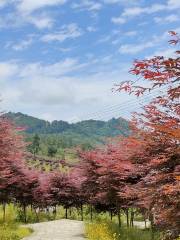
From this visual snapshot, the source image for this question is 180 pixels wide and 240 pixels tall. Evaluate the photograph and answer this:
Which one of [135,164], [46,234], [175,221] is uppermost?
[135,164]

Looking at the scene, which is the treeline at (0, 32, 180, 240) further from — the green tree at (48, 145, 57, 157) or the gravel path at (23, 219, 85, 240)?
the green tree at (48, 145, 57, 157)

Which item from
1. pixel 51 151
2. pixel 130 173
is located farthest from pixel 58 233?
pixel 51 151

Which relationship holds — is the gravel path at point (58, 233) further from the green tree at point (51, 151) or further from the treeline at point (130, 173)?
the green tree at point (51, 151)

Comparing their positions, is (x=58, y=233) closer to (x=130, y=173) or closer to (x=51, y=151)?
(x=130, y=173)

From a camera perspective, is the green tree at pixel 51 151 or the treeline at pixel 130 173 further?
the green tree at pixel 51 151

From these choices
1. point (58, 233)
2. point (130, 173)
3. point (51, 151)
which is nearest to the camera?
point (130, 173)

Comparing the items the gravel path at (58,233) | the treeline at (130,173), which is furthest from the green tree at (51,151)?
the gravel path at (58,233)

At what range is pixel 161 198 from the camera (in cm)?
1054

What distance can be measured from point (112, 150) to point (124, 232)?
483 cm

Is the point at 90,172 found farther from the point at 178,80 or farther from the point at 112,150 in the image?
the point at 178,80

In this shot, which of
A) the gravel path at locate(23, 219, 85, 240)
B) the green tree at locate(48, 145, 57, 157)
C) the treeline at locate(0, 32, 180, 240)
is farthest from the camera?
the green tree at locate(48, 145, 57, 157)

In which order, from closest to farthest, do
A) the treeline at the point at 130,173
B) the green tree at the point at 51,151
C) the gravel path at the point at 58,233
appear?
the treeline at the point at 130,173, the gravel path at the point at 58,233, the green tree at the point at 51,151

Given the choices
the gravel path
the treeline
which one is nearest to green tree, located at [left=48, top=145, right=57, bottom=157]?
the treeline

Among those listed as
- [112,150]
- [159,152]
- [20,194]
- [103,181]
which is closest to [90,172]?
[112,150]
